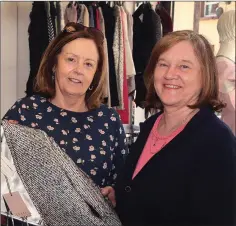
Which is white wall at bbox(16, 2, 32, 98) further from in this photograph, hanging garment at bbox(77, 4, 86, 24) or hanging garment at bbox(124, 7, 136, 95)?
hanging garment at bbox(124, 7, 136, 95)

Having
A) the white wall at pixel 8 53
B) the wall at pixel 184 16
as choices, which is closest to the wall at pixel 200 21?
the wall at pixel 184 16

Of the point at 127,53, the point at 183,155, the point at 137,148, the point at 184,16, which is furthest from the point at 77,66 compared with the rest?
the point at 184,16

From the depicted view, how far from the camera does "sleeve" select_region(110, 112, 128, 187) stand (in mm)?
1232

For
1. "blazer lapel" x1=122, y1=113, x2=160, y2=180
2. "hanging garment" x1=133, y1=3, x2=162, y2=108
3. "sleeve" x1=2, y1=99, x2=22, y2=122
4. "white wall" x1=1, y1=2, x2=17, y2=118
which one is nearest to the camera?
"blazer lapel" x1=122, y1=113, x2=160, y2=180

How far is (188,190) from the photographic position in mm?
861

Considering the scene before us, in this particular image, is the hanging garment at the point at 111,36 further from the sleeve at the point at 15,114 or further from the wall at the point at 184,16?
the sleeve at the point at 15,114

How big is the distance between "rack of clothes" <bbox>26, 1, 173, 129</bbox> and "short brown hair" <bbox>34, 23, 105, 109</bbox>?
42 centimetres

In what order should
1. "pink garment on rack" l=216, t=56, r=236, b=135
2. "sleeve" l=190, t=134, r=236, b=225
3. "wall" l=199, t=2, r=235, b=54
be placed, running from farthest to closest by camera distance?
1. "wall" l=199, t=2, r=235, b=54
2. "pink garment on rack" l=216, t=56, r=236, b=135
3. "sleeve" l=190, t=134, r=236, b=225

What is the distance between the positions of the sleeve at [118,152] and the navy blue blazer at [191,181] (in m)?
0.21

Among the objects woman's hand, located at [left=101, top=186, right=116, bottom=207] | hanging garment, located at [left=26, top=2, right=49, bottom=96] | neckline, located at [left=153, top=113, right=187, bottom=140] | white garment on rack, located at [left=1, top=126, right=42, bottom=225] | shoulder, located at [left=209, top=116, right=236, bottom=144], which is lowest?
woman's hand, located at [left=101, top=186, right=116, bottom=207]

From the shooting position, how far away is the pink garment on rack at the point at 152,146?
991mm

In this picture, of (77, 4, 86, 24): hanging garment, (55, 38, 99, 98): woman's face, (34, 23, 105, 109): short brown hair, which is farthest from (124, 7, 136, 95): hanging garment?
(55, 38, 99, 98): woman's face

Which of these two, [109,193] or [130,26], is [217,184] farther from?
[130,26]

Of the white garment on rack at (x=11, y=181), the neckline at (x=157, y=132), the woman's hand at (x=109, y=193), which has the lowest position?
the woman's hand at (x=109, y=193)
